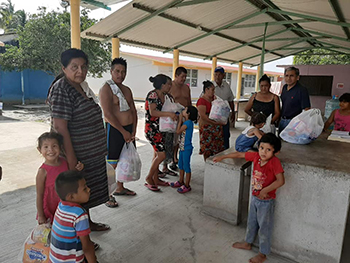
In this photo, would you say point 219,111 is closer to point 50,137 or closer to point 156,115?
point 156,115

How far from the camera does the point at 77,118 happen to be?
205 centimetres

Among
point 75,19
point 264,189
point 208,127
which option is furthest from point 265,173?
point 75,19

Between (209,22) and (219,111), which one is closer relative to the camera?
(219,111)

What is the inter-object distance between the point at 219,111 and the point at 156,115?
945 mm

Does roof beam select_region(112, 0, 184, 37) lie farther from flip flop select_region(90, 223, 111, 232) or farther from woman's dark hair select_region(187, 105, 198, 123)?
flip flop select_region(90, 223, 111, 232)

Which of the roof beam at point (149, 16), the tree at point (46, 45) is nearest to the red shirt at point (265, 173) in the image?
the roof beam at point (149, 16)

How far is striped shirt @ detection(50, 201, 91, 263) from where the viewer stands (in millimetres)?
1579

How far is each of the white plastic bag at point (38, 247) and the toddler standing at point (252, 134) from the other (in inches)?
80.1

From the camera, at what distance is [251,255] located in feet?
7.74

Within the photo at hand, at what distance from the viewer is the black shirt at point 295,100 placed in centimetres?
365

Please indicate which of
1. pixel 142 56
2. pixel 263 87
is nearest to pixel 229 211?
pixel 263 87

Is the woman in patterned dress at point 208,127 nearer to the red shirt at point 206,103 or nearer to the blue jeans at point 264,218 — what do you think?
the red shirt at point 206,103

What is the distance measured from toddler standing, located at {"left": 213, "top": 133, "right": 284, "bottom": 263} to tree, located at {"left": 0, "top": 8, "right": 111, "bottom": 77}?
491 inches

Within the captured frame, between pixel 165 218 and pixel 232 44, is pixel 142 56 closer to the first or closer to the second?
pixel 232 44
